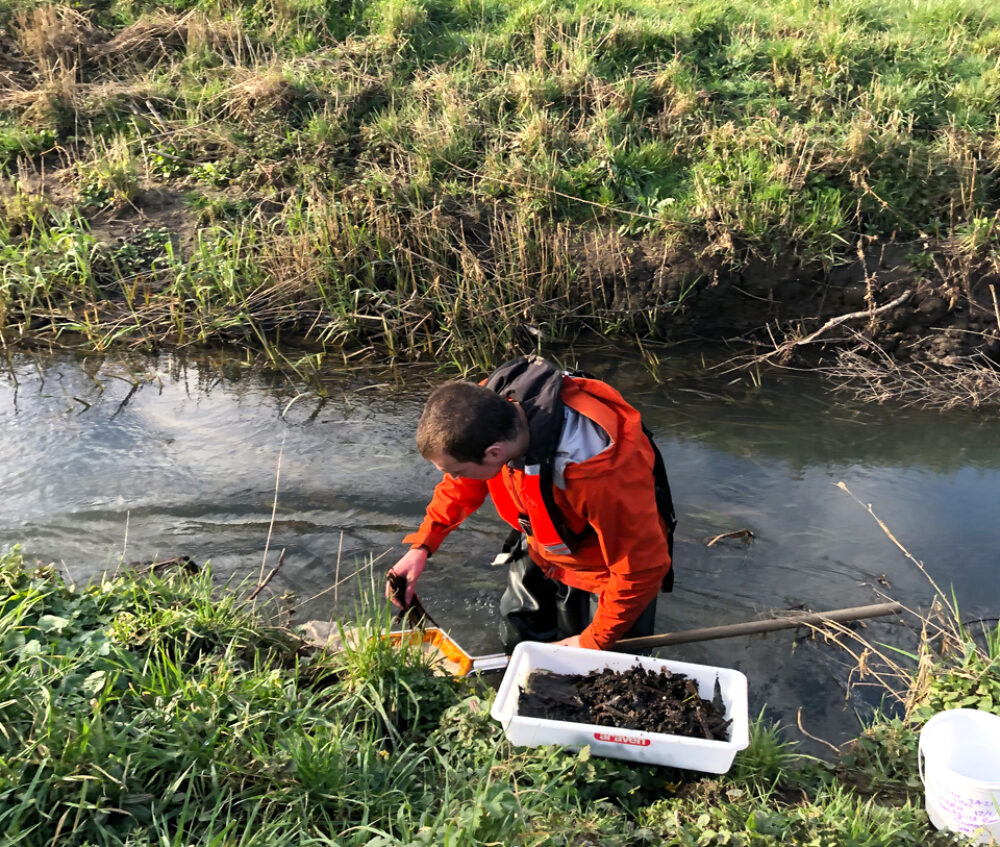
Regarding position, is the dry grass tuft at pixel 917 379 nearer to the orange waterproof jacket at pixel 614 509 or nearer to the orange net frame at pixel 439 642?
the orange waterproof jacket at pixel 614 509

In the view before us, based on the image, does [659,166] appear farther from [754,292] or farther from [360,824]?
[360,824]

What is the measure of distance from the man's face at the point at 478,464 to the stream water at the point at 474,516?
1.49m

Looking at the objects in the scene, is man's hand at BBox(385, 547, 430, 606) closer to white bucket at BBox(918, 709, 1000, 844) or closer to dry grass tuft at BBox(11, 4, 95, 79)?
white bucket at BBox(918, 709, 1000, 844)

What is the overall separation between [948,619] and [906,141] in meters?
4.91

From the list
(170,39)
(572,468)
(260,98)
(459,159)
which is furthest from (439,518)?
(170,39)

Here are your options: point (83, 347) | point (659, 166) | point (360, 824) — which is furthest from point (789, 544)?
point (83, 347)

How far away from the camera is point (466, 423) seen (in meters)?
2.75

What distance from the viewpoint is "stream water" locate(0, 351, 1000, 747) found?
14.7ft

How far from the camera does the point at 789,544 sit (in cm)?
494

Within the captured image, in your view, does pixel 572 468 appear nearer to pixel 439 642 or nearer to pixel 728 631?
pixel 728 631

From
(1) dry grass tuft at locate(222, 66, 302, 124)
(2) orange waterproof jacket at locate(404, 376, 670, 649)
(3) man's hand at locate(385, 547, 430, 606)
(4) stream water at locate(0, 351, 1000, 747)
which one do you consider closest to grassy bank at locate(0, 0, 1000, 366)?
(1) dry grass tuft at locate(222, 66, 302, 124)

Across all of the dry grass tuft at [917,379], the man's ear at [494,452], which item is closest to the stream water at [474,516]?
the dry grass tuft at [917,379]

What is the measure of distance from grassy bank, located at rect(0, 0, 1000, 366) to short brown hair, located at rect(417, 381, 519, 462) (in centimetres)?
378

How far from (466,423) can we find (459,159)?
220 inches
